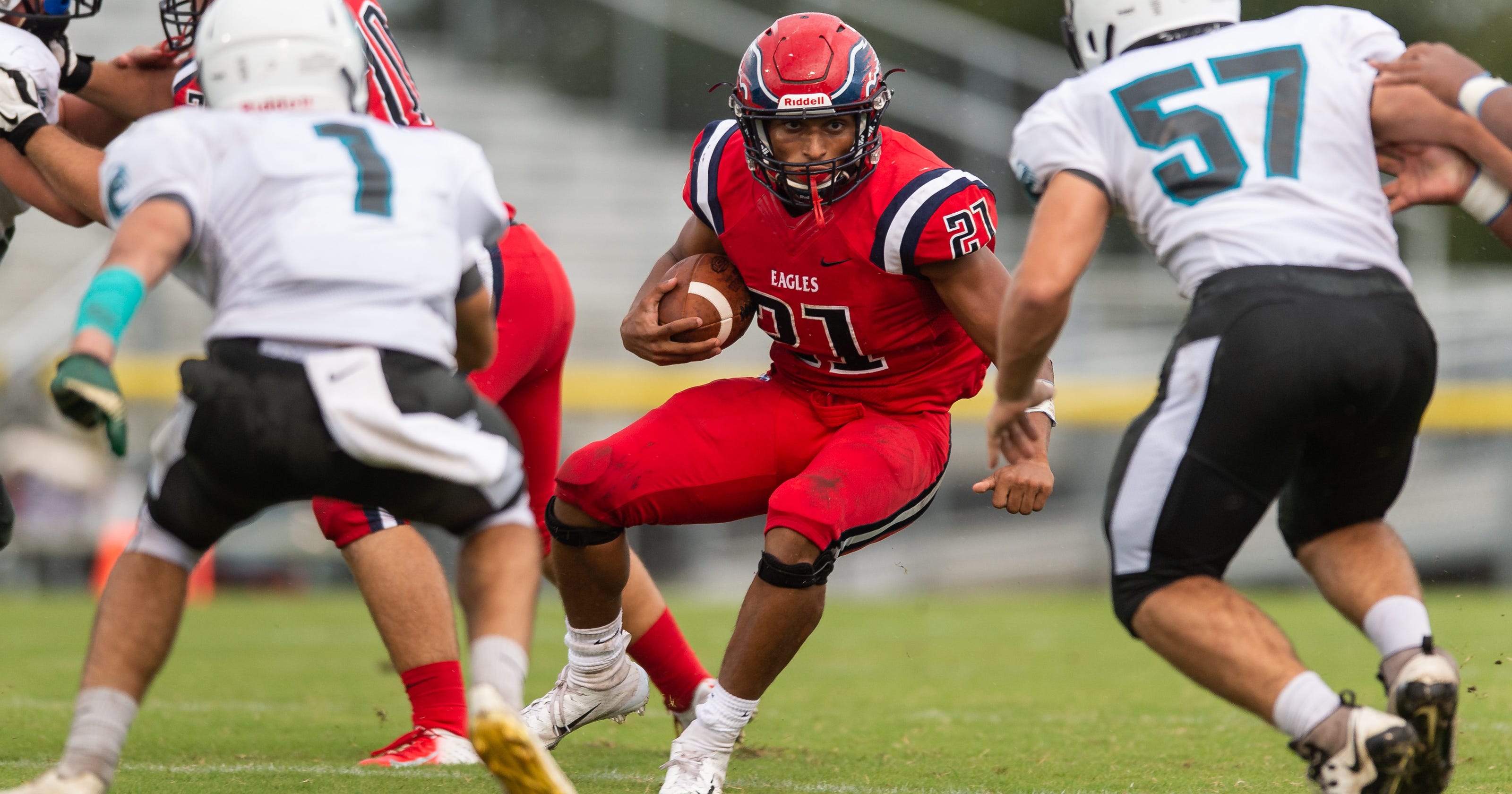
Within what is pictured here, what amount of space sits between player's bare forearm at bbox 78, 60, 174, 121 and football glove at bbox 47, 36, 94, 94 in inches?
0.7

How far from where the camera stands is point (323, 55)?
109 inches

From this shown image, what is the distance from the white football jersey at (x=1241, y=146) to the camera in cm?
274

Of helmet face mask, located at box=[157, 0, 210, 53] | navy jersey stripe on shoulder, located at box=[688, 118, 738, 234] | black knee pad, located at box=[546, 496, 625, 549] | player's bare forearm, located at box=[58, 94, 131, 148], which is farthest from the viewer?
player's bare forearm, located at box=[58, 94, 131, 148]

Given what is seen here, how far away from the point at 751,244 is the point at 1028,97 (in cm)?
986

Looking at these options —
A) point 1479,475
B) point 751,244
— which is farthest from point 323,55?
point 1479,475

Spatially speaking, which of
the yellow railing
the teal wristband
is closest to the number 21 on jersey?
the teal wristband

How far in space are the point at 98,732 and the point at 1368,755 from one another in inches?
76.9

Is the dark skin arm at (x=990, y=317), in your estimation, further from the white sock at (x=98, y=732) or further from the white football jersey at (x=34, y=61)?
the white football jersey at (x=34, y=61)

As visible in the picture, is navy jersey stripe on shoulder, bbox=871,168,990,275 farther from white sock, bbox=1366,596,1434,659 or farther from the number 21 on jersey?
white sock, bbox=1366,596,1434,659

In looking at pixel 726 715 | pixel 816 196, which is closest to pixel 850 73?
pixel 816 196

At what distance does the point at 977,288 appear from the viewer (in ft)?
11.8

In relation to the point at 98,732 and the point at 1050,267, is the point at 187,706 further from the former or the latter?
the point at 1050,267

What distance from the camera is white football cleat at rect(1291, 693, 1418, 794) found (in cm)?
247

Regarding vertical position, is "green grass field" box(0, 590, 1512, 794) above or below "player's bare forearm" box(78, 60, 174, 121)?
below
